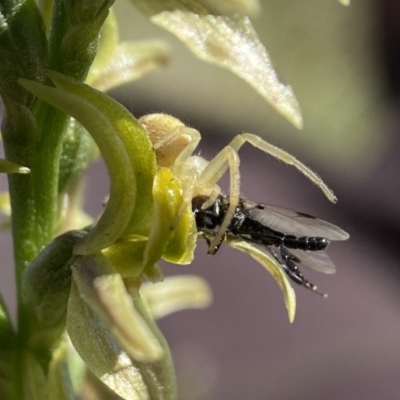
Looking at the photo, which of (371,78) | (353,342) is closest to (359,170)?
(371,78)

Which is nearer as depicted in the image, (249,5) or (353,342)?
(249,5)

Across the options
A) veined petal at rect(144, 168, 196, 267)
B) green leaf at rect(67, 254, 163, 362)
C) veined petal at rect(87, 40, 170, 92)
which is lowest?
green leaf at rect(67, 254, 163, 362)

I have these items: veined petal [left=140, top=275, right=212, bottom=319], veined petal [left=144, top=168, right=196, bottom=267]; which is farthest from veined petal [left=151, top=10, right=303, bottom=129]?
veined petal [left=140, top=275, right=212, bottom=319]


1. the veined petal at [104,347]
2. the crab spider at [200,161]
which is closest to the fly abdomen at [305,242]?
the crab spider at [200,161]

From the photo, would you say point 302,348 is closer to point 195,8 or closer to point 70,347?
point 70,347

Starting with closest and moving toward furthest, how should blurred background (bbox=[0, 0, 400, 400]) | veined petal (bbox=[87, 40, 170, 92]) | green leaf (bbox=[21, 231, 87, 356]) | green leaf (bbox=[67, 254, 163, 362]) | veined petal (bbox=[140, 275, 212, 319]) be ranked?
green leaf (bbox=[67, 254, 163, 362]) < green leaf (bbox=[21, 231, 87, 356]) < veined petal (bbox=[87, 40, 170, 92]) < veined petal (bbox=[140, 275, 212, 319]) < blurred background (bbox=[0, 0, 400, 400])

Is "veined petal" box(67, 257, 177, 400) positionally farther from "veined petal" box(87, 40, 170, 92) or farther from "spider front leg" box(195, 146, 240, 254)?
"veined petal" box(87, 40, 170, 92)

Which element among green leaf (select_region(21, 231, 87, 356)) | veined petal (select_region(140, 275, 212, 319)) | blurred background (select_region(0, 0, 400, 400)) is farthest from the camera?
blurred background (select_region(0, 0, 400, 400))
